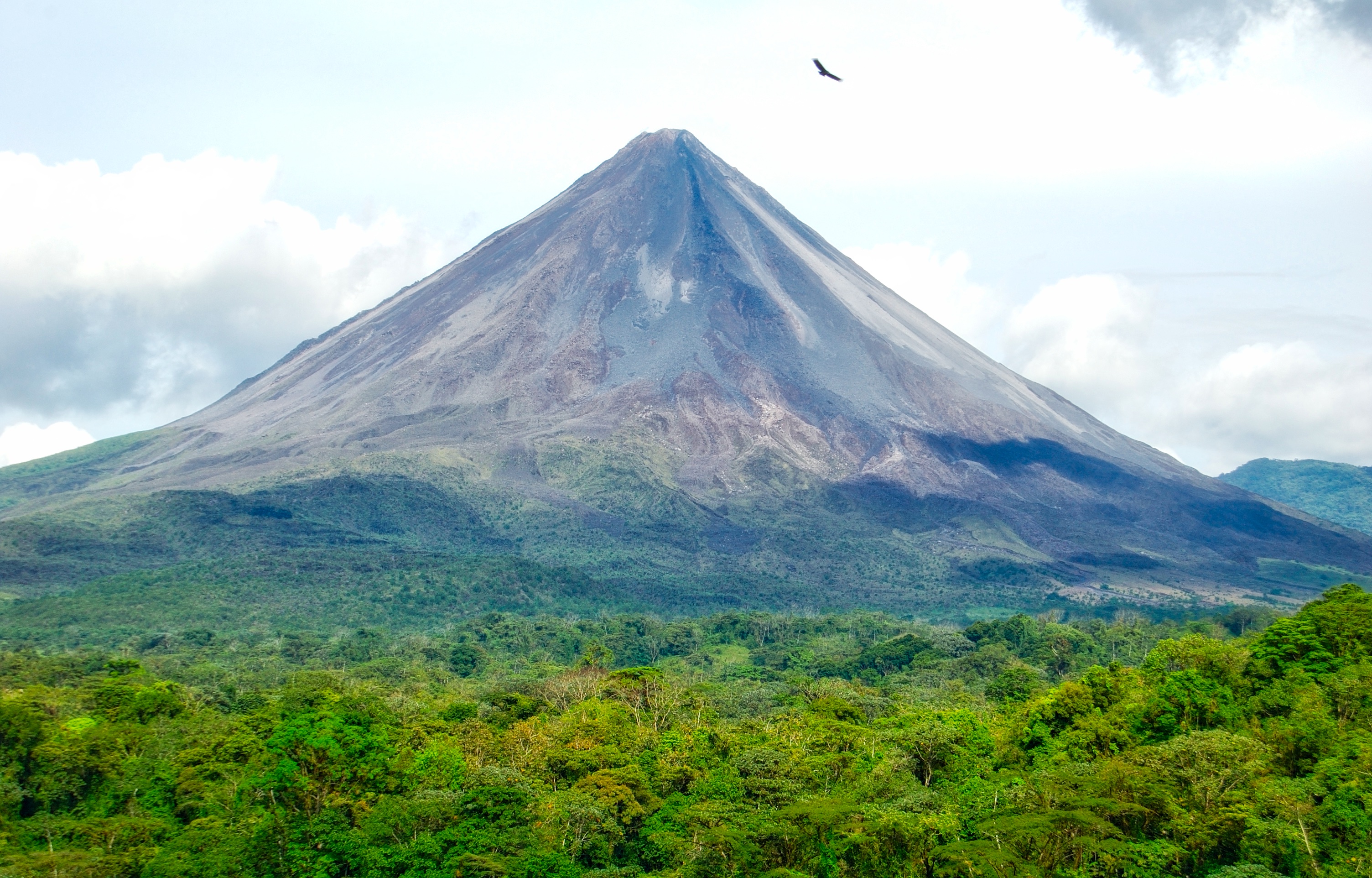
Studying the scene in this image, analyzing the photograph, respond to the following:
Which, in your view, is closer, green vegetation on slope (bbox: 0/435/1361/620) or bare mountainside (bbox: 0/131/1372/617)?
green vegetation on slope (bbox: 0/435/1361/620)

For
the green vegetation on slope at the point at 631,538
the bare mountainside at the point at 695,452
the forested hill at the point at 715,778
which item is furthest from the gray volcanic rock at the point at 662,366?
the forested hill at the point at 715,778

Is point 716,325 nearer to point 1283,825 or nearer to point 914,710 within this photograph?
point 914,710

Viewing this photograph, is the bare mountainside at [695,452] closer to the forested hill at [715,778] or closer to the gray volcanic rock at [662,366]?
the gray volcanic rock at [662,366]

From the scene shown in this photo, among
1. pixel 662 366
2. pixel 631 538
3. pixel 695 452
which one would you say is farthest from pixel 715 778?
pixel 662 366

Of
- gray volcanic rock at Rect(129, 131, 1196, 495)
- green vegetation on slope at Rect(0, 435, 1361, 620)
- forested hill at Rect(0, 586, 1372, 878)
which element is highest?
gray volcanic rock at Rect(129, 131, 1196, 495)

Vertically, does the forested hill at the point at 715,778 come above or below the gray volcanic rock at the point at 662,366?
below

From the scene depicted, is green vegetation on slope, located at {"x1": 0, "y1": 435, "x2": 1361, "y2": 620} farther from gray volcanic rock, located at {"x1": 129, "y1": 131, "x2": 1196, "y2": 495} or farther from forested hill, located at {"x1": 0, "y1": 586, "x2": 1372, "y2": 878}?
forested hill, located at {"x1": 0, "y1": 586, "x2": 1372, "y2": 878}

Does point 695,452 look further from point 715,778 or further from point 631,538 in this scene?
point 715,778

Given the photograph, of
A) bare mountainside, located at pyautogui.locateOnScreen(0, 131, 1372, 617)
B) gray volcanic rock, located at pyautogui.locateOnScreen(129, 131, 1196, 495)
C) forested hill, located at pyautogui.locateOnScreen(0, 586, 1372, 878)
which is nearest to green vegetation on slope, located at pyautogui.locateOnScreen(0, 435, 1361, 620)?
bare mountainside, located at pyautogui.locateOnScreen(0, 131, 1372, 617)
